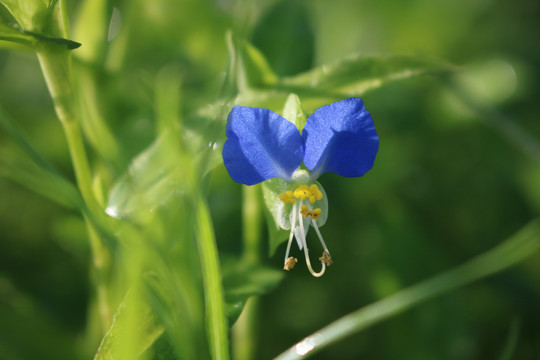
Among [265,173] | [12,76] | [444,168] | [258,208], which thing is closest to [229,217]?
[258,208]

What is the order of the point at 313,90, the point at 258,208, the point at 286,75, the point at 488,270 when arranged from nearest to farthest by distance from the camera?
the point at 488,270, the point at 313,90, the point at 258,208, the point at 286,75

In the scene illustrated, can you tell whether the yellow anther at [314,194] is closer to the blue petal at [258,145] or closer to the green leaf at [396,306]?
the blue petal at [258,145]

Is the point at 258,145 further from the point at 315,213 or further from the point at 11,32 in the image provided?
the point at 11,32

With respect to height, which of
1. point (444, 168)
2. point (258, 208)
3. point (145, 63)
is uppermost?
point (145, 63)

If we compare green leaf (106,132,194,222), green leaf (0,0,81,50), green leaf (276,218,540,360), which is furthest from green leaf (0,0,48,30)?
green leaf (276,218,540,360)

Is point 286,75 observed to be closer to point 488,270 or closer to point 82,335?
point 488,270

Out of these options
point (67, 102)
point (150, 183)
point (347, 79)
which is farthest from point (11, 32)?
point (347, 79)
